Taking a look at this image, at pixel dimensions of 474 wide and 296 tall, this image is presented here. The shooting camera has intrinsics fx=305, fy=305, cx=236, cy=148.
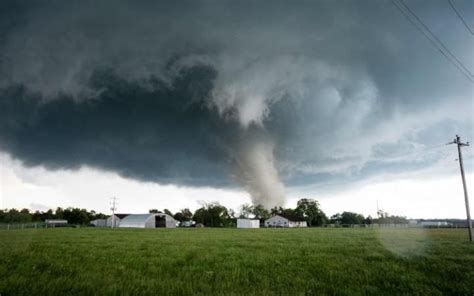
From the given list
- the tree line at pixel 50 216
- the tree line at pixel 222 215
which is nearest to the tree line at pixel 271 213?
the tree line at pixel 222 215

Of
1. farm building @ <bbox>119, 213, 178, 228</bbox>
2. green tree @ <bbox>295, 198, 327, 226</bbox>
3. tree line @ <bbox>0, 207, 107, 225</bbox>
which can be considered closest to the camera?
farm building @ <bbox>119, 213, 178, 228</bbox>

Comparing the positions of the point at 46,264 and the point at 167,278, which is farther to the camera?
the point at 46,264

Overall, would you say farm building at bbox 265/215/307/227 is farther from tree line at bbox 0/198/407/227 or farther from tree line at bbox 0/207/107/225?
tree line at bbox 0/207/107/225

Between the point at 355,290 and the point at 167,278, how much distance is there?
16.7ft

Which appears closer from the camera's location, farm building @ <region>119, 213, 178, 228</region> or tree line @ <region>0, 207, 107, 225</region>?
farm building @ <region>119, 213, 178, 228</region>

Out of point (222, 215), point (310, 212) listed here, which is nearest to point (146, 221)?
point (222, 215)

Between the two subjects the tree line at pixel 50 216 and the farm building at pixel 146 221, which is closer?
the farm building at pixel 146 221

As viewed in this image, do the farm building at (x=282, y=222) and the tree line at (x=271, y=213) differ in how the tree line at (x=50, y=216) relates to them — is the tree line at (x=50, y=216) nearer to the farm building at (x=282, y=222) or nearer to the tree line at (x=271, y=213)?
the tree line at (x=271, y=213)

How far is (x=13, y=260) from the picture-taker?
12125 millimetres

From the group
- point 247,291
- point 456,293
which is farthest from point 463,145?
point 247,291

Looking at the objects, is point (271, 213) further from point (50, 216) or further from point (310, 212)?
point (50, 216)

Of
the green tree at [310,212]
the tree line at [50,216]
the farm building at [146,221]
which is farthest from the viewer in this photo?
the green tree at [310,212]

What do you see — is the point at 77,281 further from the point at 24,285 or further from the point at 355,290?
the point at 355,290

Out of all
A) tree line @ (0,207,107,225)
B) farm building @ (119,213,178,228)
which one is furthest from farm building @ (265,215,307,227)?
tree line @ (0,207,107,225)
